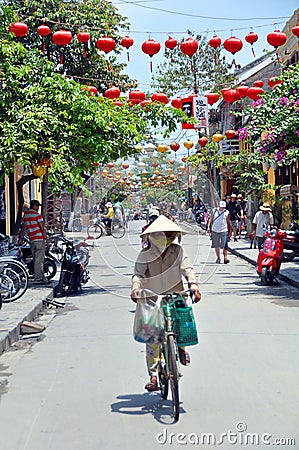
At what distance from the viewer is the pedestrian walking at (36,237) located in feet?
49.5

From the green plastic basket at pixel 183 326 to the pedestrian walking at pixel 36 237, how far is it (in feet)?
30.2

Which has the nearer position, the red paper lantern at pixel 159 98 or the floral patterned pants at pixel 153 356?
the floral patterned pants at pixel 153 356

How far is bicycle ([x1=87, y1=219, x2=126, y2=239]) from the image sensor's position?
35188 millimetres

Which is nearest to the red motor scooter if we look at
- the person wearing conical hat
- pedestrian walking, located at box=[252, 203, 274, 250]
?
pedestrian walking, located at box=[252, 203, 274, 250]

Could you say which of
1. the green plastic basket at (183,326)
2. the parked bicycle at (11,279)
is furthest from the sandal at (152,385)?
the parked bicycle at (11,279)

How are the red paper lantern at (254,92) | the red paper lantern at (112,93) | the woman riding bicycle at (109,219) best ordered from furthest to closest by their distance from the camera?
the woman riding bicycle at (109,219)
the red paper lantern at (112,93)
the red paper lantern at (254,92)

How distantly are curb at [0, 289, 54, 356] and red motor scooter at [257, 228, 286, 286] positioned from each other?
4875mm

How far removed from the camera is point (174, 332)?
6.24 metres

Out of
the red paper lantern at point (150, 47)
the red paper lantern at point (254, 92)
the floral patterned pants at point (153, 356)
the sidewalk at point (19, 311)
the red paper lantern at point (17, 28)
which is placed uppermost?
the red paper lantern at point (17, 28)

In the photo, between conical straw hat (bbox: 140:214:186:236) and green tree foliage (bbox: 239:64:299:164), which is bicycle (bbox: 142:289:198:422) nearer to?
conical straw hat (bbox: 140:214:186:236)

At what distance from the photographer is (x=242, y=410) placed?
19.9 ft

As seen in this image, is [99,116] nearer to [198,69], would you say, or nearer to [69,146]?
[69,146]

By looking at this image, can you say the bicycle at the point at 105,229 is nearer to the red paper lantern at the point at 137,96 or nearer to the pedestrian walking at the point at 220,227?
the pedestrian walking at the point at 220,227

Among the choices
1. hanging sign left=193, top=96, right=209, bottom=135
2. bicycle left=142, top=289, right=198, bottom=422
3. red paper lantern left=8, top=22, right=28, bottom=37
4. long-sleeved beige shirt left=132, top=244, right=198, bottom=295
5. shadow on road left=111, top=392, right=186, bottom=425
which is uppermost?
red paper lantern left=8, top=22, right=28, bottom=37
